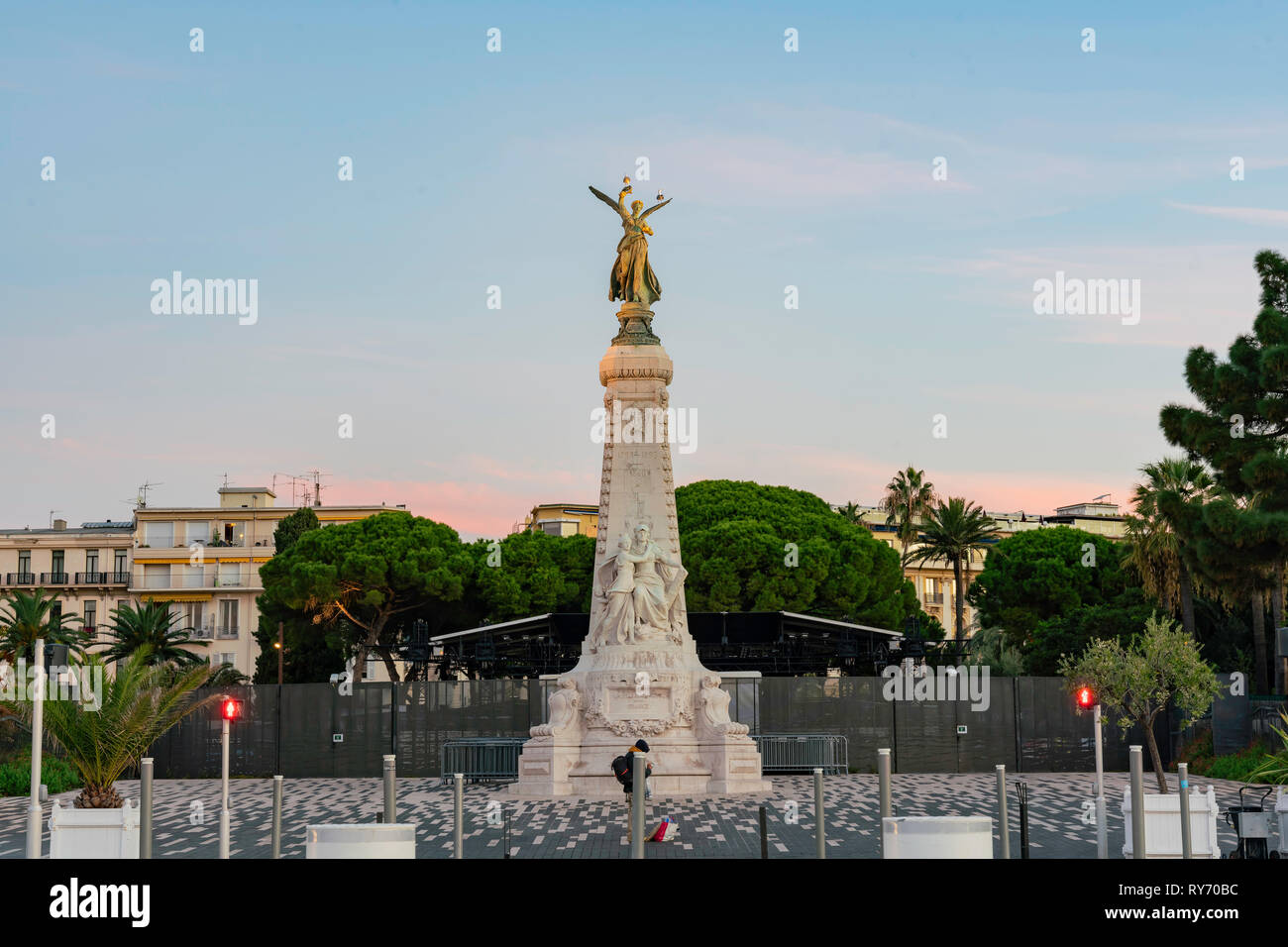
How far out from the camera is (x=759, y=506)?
204 feet

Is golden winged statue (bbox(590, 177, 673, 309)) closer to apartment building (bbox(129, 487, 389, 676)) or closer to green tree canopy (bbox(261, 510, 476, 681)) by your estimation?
green tree canopy (bbox(261, 510, 476, 681))

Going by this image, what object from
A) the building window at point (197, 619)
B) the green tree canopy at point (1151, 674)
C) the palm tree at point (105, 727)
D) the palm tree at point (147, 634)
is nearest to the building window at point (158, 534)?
the building window at point (197, 619)

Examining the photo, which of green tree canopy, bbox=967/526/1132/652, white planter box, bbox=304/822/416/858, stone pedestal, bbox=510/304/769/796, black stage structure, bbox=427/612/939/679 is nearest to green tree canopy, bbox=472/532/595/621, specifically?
black stage structure, bbox=427/612/939/679

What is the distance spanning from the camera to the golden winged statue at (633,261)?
3145cm

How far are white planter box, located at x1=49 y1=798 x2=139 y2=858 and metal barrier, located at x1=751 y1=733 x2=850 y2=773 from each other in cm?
2191

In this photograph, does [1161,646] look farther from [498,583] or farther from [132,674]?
[498,583]

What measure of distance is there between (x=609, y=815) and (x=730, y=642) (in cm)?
1643

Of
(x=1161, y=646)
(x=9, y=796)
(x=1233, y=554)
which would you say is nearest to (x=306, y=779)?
(x=9, y=796)

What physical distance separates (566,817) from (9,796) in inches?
587

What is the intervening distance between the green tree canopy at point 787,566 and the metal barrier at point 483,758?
2291 centimetres

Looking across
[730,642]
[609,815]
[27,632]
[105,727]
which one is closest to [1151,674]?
[609,815]

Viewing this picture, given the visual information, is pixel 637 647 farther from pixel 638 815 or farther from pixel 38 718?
pixel 638 815

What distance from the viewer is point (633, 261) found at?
31.5 m

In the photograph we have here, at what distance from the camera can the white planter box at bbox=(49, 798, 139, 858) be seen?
13.2m
